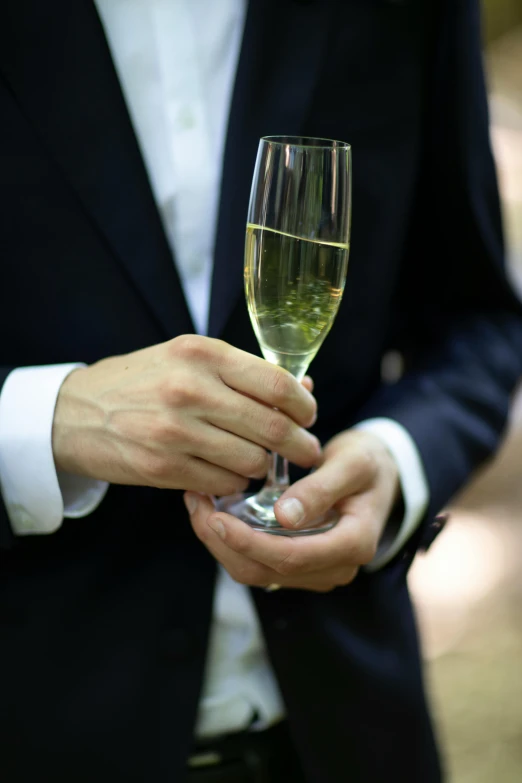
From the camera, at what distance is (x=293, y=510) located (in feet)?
2.26

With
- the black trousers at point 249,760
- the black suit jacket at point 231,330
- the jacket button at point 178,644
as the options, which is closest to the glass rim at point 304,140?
the black suit jacket at point 231,330

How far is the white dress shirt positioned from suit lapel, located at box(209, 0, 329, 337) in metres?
0.06

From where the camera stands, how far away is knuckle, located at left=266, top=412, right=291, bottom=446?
0.66 meters

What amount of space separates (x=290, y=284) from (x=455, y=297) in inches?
21.2

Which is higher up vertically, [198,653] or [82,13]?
[82,13]

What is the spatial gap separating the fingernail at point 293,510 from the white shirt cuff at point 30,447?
229mm

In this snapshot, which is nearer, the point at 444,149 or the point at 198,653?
the point at 198,653

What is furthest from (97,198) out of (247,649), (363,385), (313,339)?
(247,649)

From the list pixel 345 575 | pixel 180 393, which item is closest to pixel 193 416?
pixel 180 393

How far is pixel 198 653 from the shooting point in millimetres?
890

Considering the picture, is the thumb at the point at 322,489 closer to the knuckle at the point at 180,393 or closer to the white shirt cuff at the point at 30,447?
the knuckle at the point at 180,393

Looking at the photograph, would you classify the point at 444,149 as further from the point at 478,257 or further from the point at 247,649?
the point at 247,649

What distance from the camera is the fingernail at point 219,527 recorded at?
673 mm

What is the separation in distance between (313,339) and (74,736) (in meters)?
0.51
